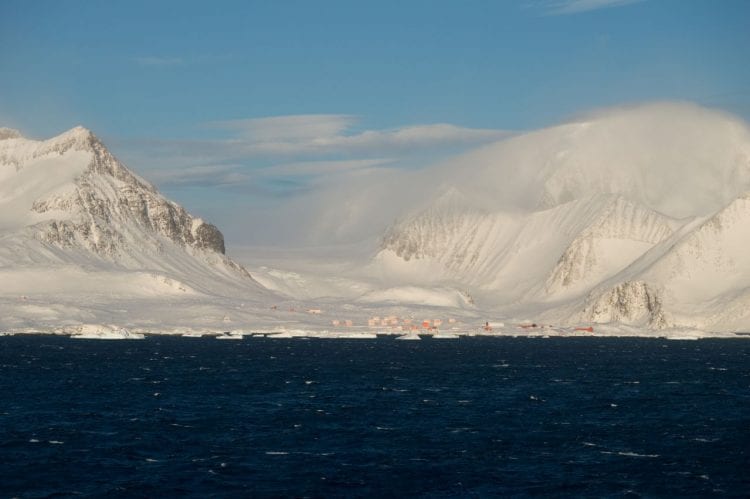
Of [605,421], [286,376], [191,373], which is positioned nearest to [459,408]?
[605,421]

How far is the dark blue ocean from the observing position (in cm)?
7525

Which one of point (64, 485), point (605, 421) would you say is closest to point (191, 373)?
point (605, 421)

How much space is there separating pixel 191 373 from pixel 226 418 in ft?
175

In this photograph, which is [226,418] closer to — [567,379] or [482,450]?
[482,450]

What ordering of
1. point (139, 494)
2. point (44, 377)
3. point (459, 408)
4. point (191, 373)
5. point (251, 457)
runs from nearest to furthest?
point (139, 494), point (251, 457), point (459, 408), point (44, 377), point (191, 373)

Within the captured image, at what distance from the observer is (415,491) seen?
7306cm

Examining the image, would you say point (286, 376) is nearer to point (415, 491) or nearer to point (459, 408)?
point (459, 408)

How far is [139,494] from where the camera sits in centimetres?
7138

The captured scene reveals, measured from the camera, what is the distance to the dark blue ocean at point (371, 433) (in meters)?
75.2

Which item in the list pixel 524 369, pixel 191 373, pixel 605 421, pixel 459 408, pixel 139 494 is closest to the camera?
pixel 139 494

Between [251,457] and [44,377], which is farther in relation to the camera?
[44,377]

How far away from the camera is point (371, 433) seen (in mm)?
97125

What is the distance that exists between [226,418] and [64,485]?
32657mm

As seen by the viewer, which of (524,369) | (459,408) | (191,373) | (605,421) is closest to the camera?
(605,421)
